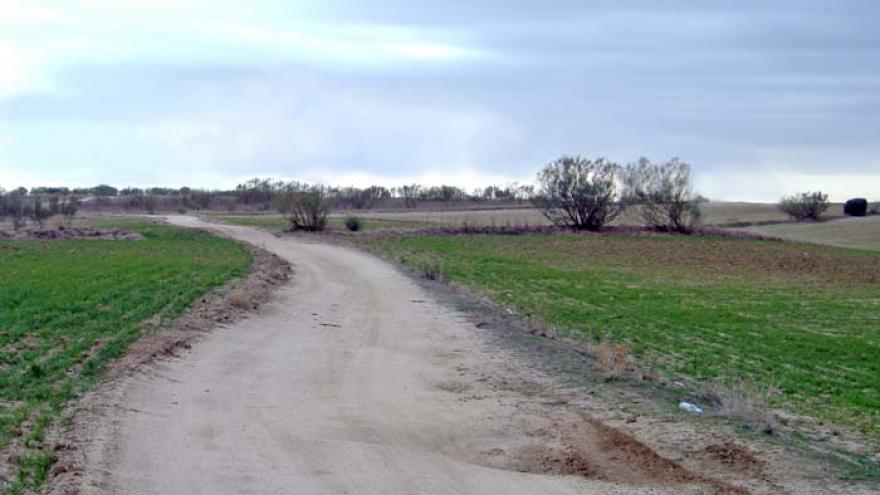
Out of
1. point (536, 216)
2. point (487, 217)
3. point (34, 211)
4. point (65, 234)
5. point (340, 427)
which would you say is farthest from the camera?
point (536, 216)

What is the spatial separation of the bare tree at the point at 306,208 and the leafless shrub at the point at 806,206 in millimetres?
55502

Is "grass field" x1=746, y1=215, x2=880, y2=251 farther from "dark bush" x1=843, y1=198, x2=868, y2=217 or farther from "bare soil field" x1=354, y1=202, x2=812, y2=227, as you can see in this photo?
"dark bush" x1=843, y1=198, x2=868, y2=217

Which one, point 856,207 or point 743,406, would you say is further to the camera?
point 856,207

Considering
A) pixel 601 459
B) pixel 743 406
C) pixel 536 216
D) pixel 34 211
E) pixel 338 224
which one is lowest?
pixel 601 459

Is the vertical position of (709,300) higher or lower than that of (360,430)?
lower

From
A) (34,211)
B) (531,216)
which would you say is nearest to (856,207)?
(531,216)

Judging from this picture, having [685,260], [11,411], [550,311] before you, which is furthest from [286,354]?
[685,260]

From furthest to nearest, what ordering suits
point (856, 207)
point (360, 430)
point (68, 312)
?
1. point (856, 207)
2. point (68, 312)
3. point (360, 430)

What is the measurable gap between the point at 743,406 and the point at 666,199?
6337cm

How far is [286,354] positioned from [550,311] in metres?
10.1

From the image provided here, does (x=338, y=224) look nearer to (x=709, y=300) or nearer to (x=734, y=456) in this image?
(x=709, y=300)

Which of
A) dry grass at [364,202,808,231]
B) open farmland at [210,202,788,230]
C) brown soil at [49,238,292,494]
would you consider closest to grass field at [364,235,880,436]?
brown soil at [49,238,292,494]

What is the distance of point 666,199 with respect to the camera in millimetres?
72562

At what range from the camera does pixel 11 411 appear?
10289 mm
